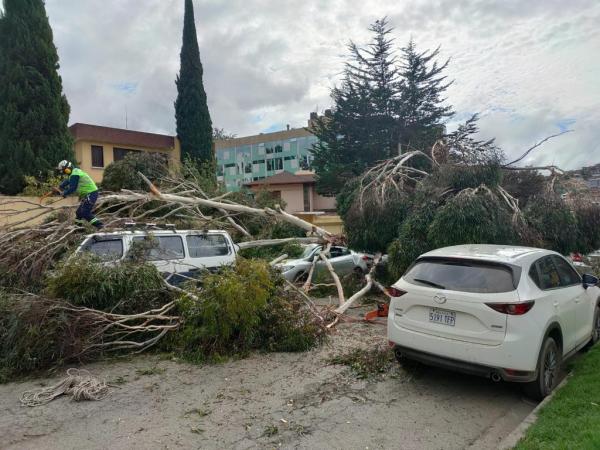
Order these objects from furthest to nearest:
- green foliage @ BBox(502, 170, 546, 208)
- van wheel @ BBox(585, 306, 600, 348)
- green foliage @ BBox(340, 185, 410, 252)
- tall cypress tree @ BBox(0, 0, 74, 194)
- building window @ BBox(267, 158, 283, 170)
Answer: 1. building window @ BBox(267, 158, 283, 170)
2. tall cypress tree @ BBox(0, 0, 74, 194)
3. green foliage @ BBox(502, 170, 546, 208)
4. green foliage @ BBox(340, 185, 410, 252)
5. van wheel @ BBox(585, 306, 600, 348)

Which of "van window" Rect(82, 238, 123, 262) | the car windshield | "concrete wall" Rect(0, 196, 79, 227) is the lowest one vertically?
the car windshield

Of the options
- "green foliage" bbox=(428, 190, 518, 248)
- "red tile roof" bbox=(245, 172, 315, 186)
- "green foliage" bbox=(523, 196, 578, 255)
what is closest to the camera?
"green foliage" bbox=(428, 190, 518, 248)

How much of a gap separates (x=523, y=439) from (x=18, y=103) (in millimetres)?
21019

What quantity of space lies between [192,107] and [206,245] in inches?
806

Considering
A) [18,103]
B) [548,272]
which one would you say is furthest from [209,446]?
[18,103]

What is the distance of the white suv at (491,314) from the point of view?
→ 4.61 meters

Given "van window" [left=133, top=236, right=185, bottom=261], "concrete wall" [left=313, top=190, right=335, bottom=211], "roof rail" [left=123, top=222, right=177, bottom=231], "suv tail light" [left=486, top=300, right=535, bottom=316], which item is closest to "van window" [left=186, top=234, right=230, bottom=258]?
"van window" [left=133, top=236, right=185, bottom=261]

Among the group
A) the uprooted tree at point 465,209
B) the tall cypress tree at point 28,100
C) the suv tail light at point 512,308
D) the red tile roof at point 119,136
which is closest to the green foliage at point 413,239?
the uprooted tree at point 465,209

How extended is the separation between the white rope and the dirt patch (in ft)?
0.33

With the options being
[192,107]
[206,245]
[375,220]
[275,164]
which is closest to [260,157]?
[275,164]

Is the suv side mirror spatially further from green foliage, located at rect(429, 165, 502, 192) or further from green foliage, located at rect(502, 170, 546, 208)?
green foliage, located at rect(502, 170, 546, 208)

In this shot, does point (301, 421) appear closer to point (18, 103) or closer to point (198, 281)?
point (198, 281)

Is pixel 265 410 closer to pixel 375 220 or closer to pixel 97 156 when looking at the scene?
pixel 375 220

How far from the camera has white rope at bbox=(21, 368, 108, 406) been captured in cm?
492
